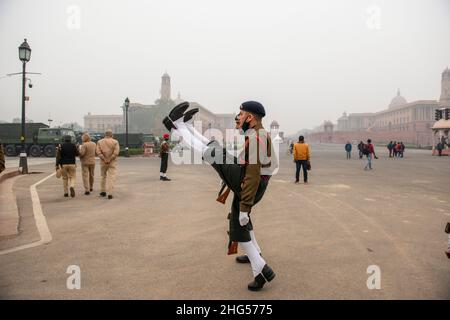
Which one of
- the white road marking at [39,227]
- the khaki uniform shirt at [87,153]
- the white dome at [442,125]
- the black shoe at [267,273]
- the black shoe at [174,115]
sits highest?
the white dome at [442,125]

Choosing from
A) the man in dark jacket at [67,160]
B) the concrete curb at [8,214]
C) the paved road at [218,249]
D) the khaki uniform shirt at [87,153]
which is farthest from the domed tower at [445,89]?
the concrete curb at [8,214]

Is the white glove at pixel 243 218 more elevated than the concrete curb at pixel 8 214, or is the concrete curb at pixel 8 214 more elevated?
the white glove at pixel 243 218

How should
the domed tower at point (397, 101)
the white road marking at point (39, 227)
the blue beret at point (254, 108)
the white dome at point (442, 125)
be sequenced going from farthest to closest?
the domed tower at point (397, 101)
the white dome at point (442, 125)
the white road marking at point (39, 227)
the blue beret at point (254, 108)

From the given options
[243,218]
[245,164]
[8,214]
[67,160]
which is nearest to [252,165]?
[245,164]

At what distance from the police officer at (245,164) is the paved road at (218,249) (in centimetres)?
40

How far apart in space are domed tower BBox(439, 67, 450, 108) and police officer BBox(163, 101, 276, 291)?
12916 cm

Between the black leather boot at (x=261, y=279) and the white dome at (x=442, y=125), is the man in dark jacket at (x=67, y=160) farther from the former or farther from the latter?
the white dome at (x=442, y=125)

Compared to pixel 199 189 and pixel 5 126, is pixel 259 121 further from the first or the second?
pixel 5 126

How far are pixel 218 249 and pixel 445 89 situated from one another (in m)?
134

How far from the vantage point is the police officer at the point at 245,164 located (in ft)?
11.4

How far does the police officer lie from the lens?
11.4ft

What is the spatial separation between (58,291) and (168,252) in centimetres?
155

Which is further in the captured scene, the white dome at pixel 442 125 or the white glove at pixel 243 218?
the white dome at pixel 442 125
